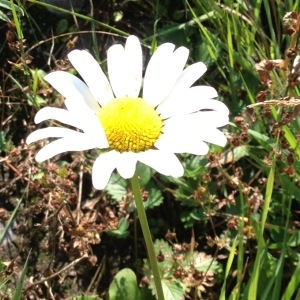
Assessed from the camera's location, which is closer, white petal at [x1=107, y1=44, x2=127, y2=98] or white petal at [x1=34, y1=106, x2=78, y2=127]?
white petal at [x1=34, y1=106, x2=78, y2=127]

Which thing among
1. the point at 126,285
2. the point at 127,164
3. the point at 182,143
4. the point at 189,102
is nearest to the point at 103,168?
the point at 127,164

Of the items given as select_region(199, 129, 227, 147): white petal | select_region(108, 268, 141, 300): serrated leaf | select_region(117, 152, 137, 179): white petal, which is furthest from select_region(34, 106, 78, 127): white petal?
select_region(108, 268, 141, 300): serrated leaf

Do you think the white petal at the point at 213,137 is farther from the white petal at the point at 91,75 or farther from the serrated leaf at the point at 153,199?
the serrated leaf at the point at 153,199

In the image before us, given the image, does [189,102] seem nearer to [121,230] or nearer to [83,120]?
[83,120]

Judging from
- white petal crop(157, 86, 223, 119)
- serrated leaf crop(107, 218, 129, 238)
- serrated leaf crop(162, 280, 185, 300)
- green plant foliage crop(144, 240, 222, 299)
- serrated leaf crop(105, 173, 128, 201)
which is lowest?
serrated leaf crop(162, 280, 185, 300)

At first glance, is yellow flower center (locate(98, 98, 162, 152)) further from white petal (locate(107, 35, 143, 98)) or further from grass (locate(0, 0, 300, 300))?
grass (locate(0, 0, 300, 300))

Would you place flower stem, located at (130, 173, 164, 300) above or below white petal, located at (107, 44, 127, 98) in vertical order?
below

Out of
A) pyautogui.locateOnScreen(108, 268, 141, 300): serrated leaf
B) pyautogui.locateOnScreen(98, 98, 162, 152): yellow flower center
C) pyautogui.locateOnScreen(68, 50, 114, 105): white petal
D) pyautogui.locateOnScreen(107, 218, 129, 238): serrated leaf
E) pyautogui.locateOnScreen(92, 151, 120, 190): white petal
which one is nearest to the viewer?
pyautogui.locateOnScreen(92, 151, 120, 190): white petal

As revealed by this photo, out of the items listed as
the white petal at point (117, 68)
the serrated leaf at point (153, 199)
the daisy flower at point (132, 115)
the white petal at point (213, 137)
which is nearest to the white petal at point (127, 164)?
the daisy flower at point (132, 115)

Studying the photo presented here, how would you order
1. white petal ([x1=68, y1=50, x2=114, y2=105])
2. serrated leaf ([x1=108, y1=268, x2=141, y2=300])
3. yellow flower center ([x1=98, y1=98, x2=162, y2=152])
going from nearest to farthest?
yellow flower center ([x1=98, y1=98, x2=162, y2=152])
white petal ([x1=68, y1=50, x2=114, y2=105])
serrated leaf ([x1=108, y1=268, x2=141, y2=300])

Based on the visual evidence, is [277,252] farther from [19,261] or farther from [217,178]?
[19,261]
